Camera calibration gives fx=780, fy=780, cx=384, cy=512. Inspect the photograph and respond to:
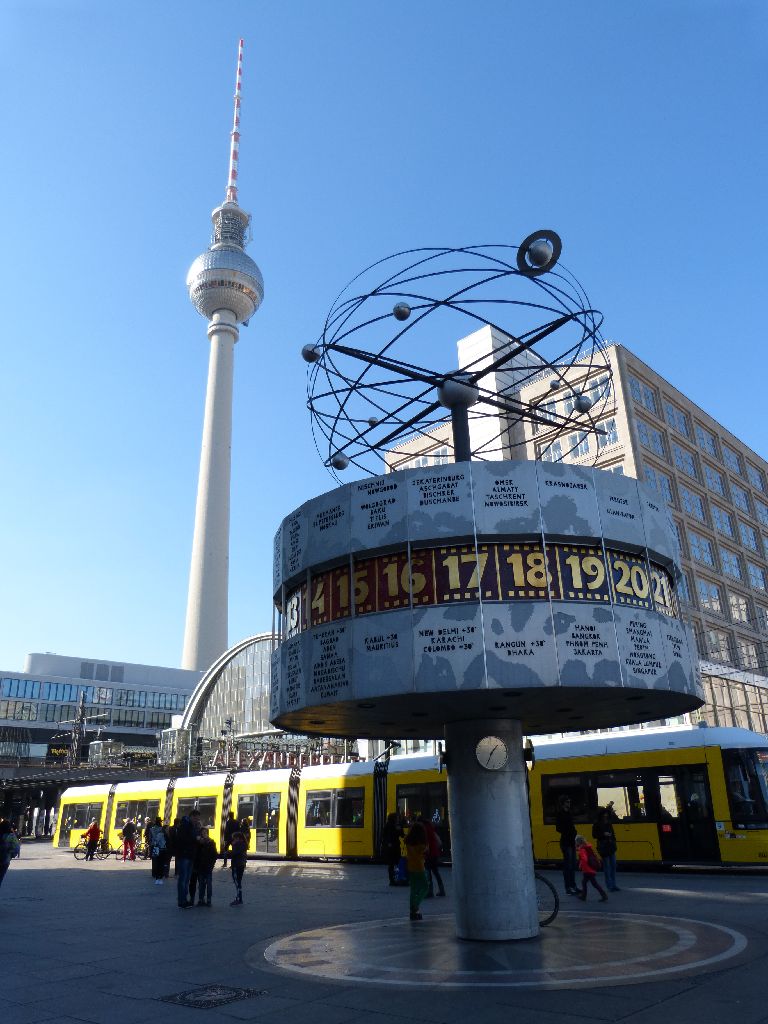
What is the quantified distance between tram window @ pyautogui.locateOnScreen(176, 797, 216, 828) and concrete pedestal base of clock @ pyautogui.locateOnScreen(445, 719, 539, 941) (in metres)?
23.5

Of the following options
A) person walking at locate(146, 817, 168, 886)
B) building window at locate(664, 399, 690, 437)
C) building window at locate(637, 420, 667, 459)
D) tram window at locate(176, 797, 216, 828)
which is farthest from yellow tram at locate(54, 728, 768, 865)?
building window at locate(664, 399, 690, 437)

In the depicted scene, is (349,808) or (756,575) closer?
(349,808)

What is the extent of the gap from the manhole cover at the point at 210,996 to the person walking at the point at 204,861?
27.3 feet

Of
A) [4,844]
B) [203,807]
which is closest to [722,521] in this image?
[203,807]

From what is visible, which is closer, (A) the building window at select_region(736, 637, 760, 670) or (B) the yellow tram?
(B) the yellow tram

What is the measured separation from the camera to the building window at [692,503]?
5991cm

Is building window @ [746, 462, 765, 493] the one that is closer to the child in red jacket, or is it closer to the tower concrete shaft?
the child in red jacket

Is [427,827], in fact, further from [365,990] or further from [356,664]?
[365,990]

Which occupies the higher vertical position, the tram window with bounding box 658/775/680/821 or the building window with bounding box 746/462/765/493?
the building window with bounding box 746/462/765/493

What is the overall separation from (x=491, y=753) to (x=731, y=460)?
66.2m

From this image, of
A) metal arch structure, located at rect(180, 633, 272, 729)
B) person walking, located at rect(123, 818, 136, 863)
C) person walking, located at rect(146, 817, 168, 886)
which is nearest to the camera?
person walking, located at rect(146, 817, 168, 886)

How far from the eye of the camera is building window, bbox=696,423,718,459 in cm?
6681

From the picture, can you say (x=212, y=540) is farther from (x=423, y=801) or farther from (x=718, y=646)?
(x=423, y=801)

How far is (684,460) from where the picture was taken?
62969 millimetres
